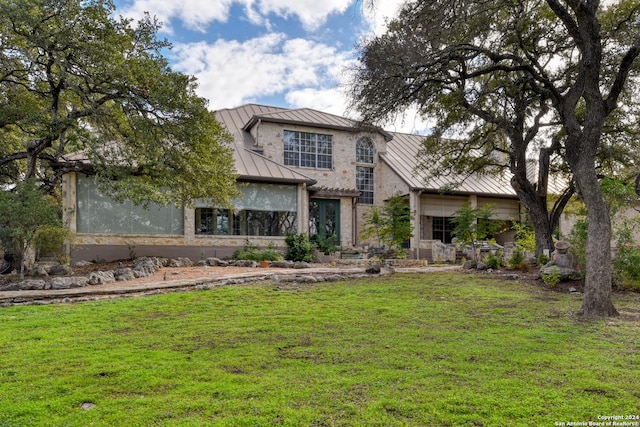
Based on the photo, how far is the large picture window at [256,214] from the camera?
17219 mm

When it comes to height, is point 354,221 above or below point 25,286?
above

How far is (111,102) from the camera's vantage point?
12.7 m

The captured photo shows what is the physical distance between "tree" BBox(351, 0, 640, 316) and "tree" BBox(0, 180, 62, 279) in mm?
7841

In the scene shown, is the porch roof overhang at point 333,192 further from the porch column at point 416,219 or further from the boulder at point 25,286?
the boulder at point 25,286

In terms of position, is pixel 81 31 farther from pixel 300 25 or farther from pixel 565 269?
pixel 565 269

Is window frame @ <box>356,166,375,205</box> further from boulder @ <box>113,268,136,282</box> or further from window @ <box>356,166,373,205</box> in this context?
boulder @ <box>113,268,136,282</box>

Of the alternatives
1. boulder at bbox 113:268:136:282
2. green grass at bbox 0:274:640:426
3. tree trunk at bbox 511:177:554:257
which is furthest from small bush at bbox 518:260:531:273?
boulder at bbox 113:268:136:282

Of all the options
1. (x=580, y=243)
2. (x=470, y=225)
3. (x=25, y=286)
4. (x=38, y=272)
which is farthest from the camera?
(x=470, y=225)

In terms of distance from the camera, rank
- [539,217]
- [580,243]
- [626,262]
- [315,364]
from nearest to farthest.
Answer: [315,364] → [626,262] → [580,243] → [539,217]

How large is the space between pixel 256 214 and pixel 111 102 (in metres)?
7.36

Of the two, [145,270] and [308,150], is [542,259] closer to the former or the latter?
[145,270]

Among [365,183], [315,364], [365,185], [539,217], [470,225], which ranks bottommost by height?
[315,364]

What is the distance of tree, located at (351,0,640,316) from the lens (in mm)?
6789

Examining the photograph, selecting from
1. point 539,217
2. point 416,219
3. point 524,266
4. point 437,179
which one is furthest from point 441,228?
point 524,266
